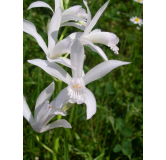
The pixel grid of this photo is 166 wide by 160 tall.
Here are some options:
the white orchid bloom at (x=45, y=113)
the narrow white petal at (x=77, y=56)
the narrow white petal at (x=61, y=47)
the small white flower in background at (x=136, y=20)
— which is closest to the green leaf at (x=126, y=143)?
the white orchid bloom at (x=45, y=113)

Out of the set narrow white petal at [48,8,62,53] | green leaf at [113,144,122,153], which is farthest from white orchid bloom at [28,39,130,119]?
green leaf at [113,144,122,153]

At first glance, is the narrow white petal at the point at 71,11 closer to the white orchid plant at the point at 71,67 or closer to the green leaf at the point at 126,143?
the white orchid plant at the point at 71,67

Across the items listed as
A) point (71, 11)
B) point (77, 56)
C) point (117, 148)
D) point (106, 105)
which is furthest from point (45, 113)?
point (106, 105)

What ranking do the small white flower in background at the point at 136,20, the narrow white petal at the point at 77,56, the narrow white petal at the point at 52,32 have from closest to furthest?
the narrow white petal at the point at 77,56 → the narrow white petal at the point at 52,32 → the small white flower in background at the point at 136,20

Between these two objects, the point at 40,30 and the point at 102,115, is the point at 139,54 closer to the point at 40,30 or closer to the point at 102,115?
the point at 102,115

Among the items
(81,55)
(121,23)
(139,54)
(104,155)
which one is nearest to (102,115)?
(104,155)

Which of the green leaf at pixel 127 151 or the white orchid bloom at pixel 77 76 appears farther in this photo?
the green leaf at pixel 127 151
